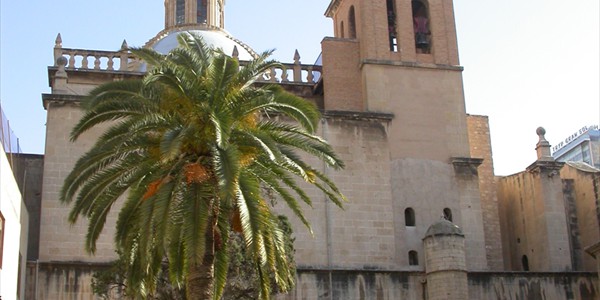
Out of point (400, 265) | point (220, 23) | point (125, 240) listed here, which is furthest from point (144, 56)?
point (220, 23)

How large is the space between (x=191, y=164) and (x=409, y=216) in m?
13.3

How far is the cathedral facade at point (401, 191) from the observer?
81.4ft

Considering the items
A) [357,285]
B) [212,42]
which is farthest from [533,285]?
[212,42]

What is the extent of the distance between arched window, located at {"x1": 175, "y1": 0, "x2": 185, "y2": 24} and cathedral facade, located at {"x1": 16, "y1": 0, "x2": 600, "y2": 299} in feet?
36.2

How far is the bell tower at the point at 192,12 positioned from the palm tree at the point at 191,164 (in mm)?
26790

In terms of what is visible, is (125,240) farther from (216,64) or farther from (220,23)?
(220,23)

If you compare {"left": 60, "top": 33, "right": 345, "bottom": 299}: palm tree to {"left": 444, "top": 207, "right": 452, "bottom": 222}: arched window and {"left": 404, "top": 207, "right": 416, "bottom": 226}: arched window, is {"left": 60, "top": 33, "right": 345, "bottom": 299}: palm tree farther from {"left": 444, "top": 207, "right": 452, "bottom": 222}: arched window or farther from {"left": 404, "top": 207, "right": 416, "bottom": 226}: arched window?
{"left": 444, "top": 207, "right": 452, "bottom": 222}: arched window

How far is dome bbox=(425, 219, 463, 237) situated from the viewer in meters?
25.0

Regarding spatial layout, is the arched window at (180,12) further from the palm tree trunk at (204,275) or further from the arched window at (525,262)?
the palm tree trunk at (204,275)

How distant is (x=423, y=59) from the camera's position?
97.6ft

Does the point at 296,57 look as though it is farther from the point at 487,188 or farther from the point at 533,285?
the point at 533,285

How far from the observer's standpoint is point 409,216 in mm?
27750

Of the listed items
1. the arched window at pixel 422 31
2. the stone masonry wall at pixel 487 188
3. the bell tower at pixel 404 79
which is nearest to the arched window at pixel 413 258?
the bell tower at pixel 404 79

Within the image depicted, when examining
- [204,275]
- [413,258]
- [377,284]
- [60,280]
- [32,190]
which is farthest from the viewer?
[413,258]
